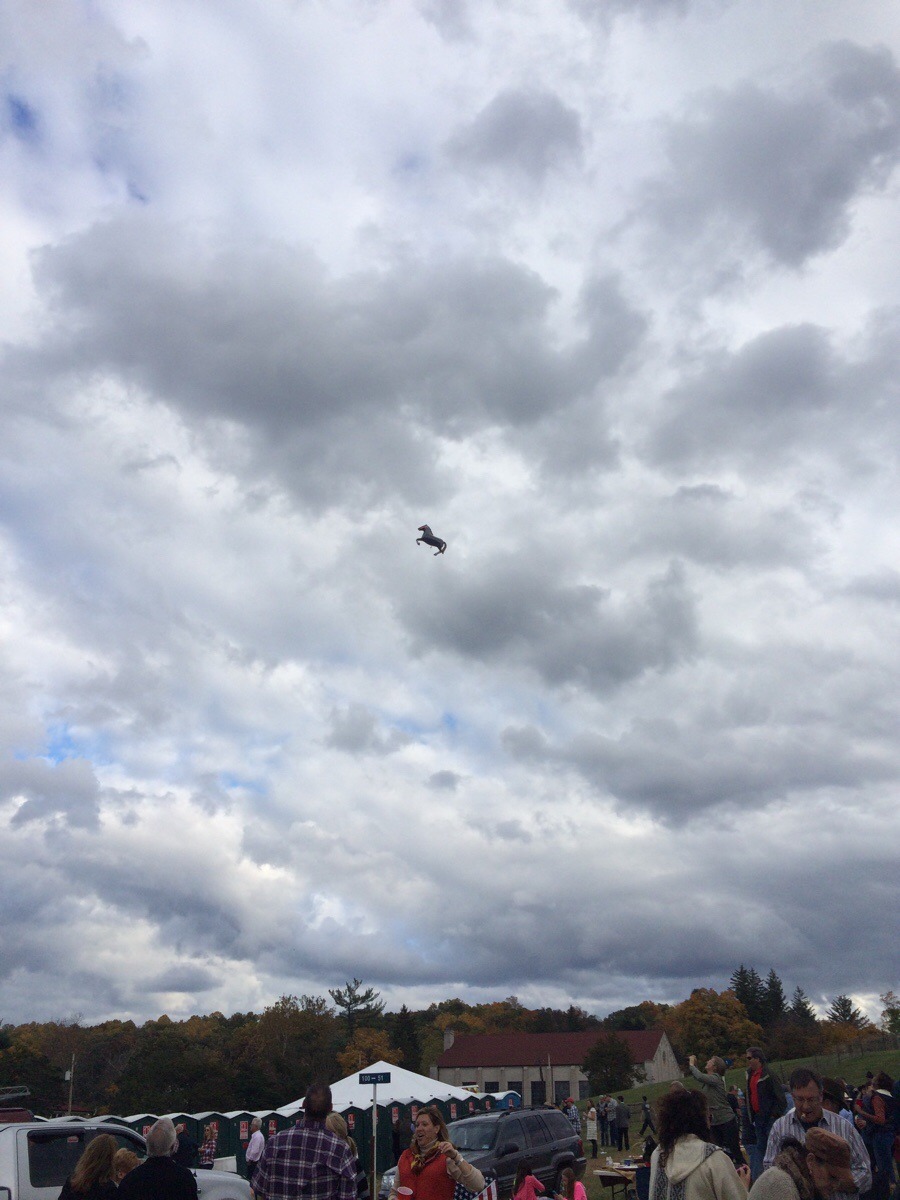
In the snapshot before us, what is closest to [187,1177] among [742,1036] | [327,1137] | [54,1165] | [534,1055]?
[327,1137]

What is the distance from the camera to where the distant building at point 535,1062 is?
299ft

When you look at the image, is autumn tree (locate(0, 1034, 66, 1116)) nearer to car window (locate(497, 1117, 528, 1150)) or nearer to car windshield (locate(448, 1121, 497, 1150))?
car windshield (locate(448, 1121, 497, 1150))

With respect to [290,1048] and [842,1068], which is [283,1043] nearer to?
[290,1048]

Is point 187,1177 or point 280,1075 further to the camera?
point 280,1075

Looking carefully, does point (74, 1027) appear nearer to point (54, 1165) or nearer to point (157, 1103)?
point (157, 1103)

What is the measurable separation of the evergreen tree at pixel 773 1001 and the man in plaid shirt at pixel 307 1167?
101389 mm

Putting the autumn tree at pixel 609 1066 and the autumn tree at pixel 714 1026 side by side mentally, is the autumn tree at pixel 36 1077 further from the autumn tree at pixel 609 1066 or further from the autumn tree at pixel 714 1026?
the autumn tree at pixel 714 1026

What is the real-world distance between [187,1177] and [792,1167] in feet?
12.9

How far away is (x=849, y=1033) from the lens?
91438 mm

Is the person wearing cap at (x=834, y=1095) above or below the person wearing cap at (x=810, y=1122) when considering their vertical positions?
below

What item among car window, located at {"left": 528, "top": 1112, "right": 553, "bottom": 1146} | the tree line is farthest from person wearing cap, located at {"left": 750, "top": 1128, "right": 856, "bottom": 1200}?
the tree line

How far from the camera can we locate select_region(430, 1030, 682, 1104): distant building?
91.2 metres

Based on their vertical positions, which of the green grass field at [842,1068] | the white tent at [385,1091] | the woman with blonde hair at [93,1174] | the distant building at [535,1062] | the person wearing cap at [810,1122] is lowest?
the distant building at [535,1062]

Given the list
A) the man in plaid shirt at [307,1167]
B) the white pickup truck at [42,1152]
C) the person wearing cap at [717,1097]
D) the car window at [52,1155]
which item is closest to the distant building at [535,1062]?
the person wearing cap at [717,1097]
